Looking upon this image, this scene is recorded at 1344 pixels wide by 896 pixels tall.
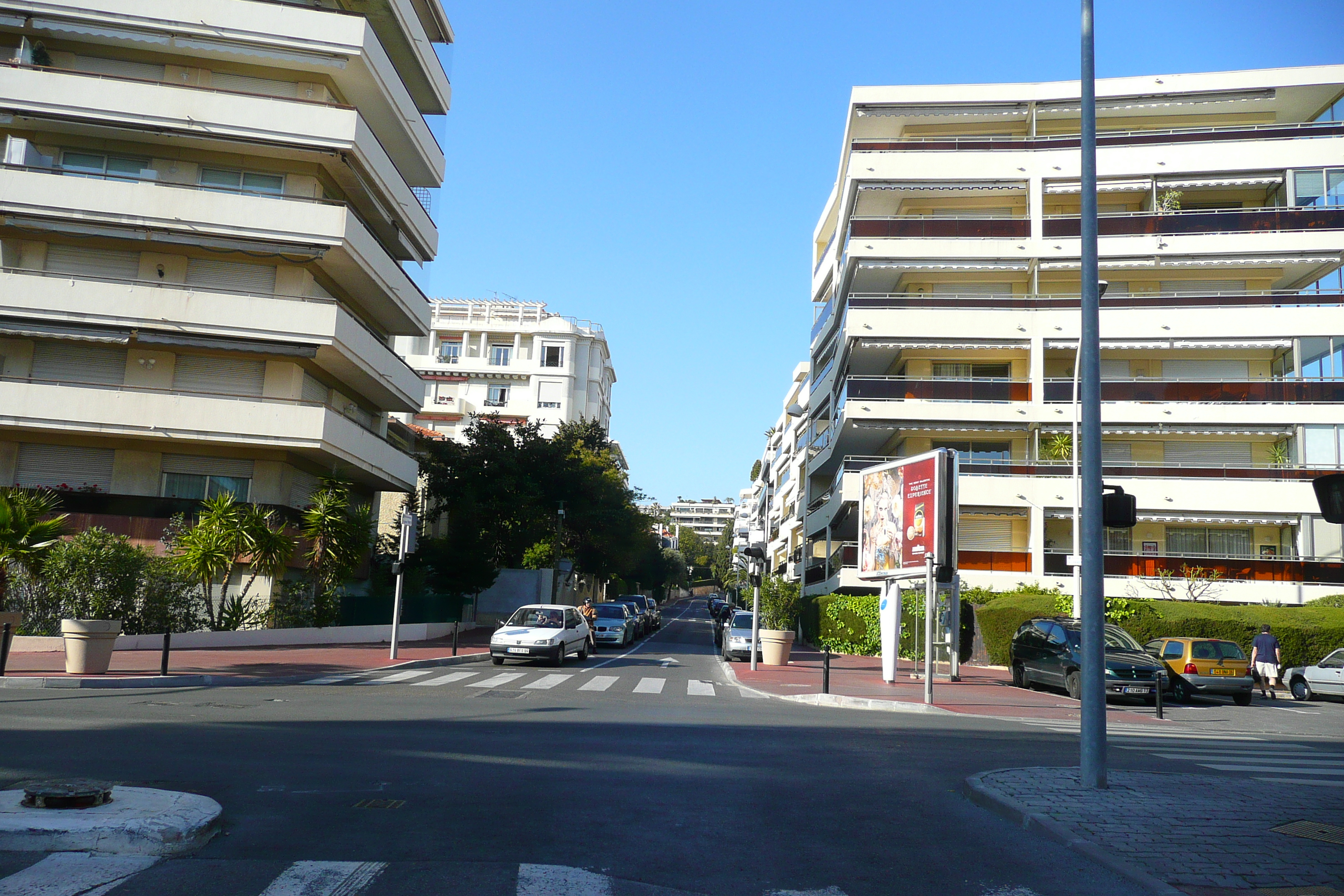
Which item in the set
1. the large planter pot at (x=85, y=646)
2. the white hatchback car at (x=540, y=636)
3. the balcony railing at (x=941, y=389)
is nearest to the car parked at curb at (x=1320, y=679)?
the balcony railing at (x=941, y=389)

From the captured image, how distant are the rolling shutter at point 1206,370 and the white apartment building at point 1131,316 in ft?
0.25

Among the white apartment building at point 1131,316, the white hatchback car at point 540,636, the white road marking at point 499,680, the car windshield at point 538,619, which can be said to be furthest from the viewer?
the white apartment building at point 1131,316

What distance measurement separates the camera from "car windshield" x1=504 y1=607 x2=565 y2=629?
25.5 meters

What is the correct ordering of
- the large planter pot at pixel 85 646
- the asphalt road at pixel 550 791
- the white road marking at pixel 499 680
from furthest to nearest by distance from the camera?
1. the white road marking at pixel 499 680
2. the large planter pot at pixel 85 646
3. the asphalt road at pixel 550 791

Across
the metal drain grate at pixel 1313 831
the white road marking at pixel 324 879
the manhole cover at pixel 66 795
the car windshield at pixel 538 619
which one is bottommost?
the white road marking at pixel 324 879

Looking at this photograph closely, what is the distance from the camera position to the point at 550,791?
8.52 metres

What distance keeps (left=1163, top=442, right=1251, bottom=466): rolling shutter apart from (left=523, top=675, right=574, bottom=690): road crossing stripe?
27.3 metres

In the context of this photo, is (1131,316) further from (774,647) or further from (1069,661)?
(1069,661)

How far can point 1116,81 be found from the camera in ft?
129

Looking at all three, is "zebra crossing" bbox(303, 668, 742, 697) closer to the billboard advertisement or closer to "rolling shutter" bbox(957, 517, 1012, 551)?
the billboard advertisement

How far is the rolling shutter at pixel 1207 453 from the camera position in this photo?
3828cm

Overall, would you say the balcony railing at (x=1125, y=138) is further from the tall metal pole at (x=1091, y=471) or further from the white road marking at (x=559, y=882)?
the white road marking at (x=559, y=882)

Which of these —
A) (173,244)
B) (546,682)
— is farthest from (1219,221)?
(173,244)

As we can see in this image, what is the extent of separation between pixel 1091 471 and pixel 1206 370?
3376 centimetres
